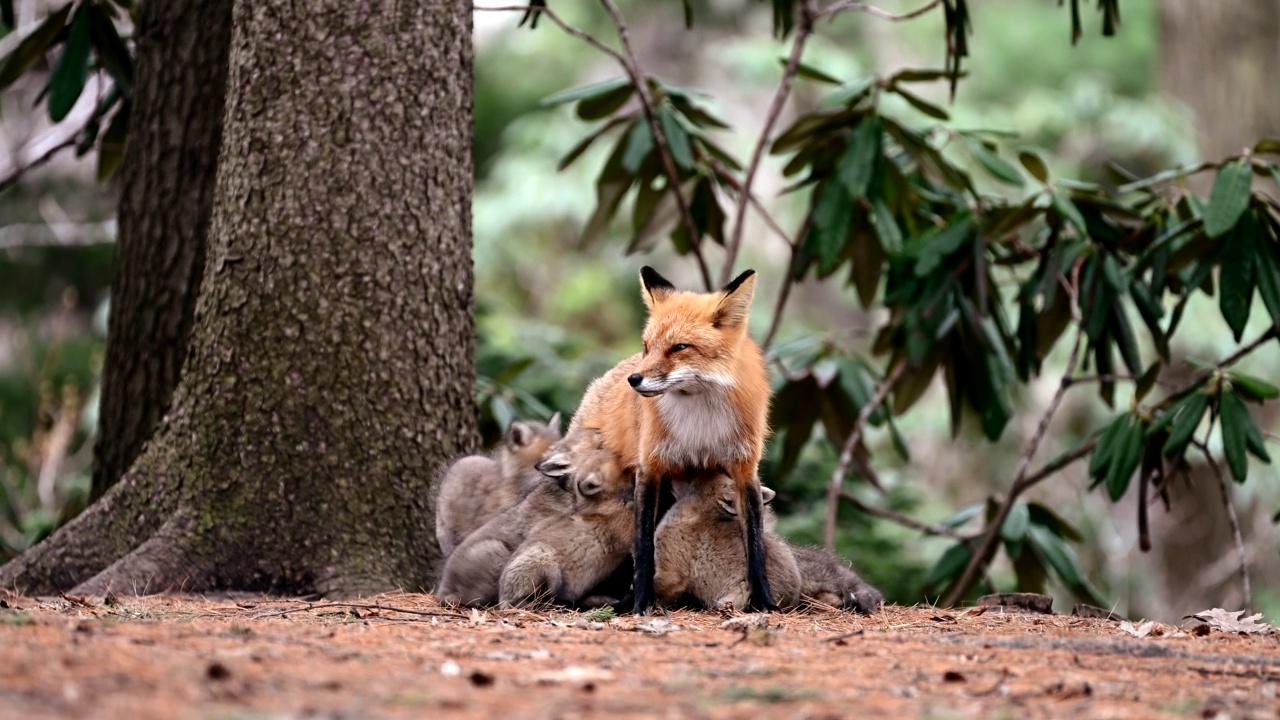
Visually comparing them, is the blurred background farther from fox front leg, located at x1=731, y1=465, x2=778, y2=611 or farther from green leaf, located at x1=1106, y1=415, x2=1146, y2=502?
fox front leg, located at x1=731, y1=465, x2=778, y2=611

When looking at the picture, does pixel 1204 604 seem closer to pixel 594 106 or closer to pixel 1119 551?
pixel 1119 551

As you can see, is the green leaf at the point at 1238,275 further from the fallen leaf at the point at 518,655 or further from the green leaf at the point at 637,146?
the fallen leaf at the point at 518,655

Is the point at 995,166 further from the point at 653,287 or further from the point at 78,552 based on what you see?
the point at 78,552

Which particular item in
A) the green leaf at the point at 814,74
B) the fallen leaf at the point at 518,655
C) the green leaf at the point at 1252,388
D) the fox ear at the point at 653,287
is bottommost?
the fallen leaf at the point at 518,655

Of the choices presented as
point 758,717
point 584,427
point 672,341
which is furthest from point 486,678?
point 584,427

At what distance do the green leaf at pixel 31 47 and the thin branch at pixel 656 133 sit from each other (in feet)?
9.82

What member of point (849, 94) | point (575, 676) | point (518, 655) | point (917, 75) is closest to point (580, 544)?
point (518, 655)

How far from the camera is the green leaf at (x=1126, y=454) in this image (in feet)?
22.5

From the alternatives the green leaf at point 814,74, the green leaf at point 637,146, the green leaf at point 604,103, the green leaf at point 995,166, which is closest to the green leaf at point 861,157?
the green leaf at point 814,74

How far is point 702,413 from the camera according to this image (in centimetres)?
509

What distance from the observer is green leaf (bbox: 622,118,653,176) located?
305 inches

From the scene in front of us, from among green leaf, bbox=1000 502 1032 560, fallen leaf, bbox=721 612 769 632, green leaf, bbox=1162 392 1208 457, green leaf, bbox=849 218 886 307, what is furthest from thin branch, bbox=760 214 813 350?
fallen leaf, bbox=721 612 769 632

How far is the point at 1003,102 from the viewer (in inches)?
843

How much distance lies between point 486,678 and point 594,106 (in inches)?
207
